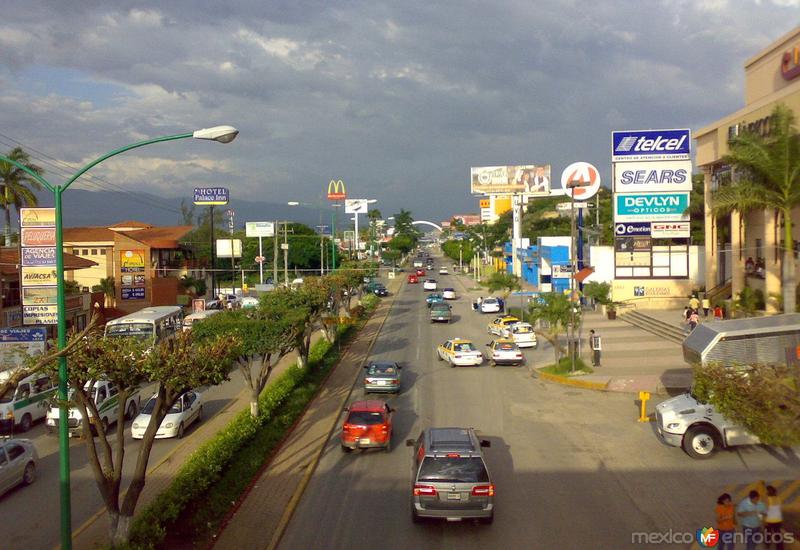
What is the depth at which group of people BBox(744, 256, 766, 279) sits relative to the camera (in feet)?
121

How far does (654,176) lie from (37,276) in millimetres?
38872

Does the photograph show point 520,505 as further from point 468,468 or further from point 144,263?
point 144,263

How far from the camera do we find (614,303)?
160ft

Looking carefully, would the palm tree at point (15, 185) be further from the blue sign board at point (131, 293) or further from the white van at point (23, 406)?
the white van at point (23, 406)

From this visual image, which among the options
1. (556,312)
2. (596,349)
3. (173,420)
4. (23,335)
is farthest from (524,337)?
(23,335)

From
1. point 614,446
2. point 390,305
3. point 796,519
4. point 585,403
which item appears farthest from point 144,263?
point 796,519

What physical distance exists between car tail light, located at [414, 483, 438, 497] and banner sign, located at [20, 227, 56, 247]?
21818 millimetres

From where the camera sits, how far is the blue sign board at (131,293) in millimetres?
56094

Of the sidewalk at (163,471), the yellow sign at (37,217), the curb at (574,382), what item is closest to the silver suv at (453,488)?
the sidewalk at (163,471)

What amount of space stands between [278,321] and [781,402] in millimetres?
16152

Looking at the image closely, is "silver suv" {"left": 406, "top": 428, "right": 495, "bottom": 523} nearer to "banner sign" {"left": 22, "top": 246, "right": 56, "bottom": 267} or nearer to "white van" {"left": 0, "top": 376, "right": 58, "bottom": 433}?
"white van" {"left": 0, "top": 376, "right": 58, "bottom": 433}

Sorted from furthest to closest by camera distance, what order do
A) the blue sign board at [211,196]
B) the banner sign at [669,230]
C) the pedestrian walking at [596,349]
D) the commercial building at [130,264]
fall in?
1. the blue sign board at [211,196]
2. the commercial building at [130,264]
3. the banner sign at [669,230]
4. the pedestrian walking at [596,349]

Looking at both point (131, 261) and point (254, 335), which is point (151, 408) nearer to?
point (254, 335)

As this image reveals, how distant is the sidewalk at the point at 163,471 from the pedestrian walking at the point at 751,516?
10.1m
